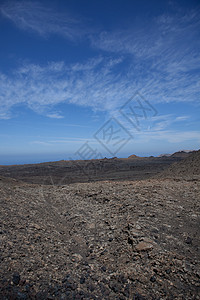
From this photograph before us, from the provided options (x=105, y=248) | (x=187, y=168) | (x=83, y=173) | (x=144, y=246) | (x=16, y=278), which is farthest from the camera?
(x=83, y=173)

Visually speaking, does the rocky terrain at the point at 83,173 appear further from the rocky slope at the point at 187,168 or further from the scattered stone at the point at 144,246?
the scattered stone at the point at 144,246

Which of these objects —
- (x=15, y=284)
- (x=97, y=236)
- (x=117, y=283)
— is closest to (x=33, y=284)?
(x=15, y=284)

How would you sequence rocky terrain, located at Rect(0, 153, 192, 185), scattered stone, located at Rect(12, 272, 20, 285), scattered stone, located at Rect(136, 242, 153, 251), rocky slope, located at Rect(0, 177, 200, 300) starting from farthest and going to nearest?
rocky terrain, located at Rect(0, 153, 192, 185), scattered stone, located at Rect(136, 242, 153, 251), rocky slope, located at Rect(0, 177, 200, 300), scattered stone, located at Rect(12, 272, 20, 285)

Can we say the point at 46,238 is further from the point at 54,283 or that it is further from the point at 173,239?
the point at 173,239

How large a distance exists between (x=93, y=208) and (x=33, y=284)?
3864mm

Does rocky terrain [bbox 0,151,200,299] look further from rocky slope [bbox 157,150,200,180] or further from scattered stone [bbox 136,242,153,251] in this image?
rocky slope [bbox 157,150,200,180]

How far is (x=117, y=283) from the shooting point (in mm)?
3078

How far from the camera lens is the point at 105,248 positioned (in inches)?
163

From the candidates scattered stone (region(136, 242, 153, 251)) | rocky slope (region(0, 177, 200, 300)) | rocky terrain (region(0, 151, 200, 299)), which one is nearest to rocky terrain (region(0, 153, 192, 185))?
rocky terrain (region(0, 151, 200, 299))

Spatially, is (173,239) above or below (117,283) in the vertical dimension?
above

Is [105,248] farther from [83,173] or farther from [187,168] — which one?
[83,173]

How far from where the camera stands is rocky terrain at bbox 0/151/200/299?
9.31 ft

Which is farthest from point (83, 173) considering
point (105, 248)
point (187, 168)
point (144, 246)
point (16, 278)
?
point (16, 278)

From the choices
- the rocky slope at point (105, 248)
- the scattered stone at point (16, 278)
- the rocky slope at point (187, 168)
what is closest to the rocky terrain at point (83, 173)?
the rocky slope at point (187, 168)
